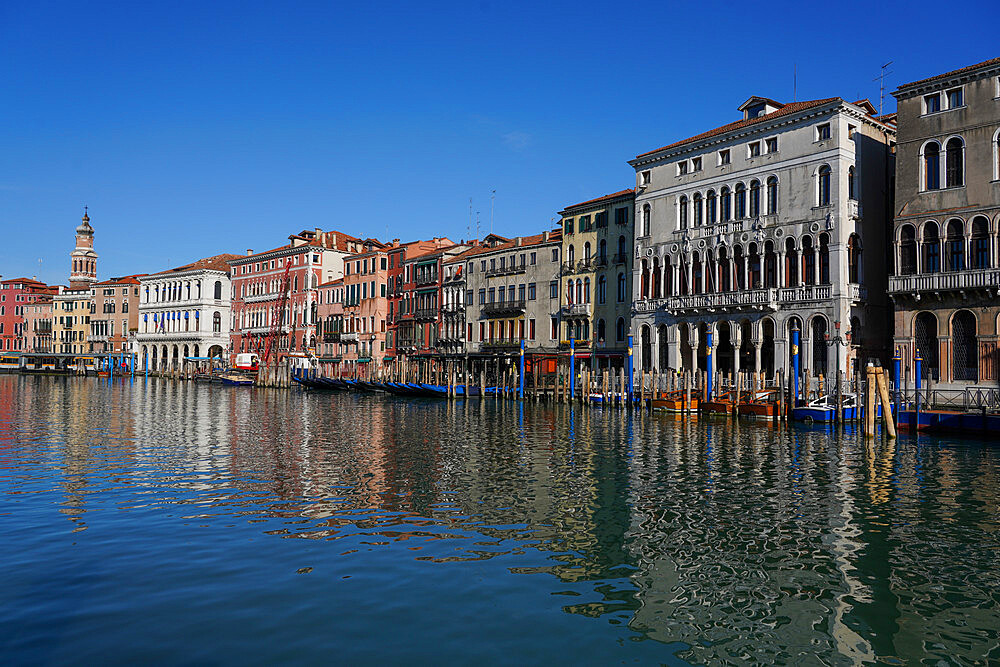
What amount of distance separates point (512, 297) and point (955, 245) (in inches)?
1159

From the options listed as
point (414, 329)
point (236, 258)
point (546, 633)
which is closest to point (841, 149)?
point (546, 633)

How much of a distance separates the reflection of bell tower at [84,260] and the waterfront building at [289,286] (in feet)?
116

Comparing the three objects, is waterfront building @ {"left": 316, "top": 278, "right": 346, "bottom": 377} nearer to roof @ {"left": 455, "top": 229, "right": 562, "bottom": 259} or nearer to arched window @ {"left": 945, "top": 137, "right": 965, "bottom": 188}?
roof @ {"left": 455, "top": 229, "right": 562, "bottom": 259}

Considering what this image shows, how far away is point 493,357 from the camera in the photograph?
180 feet

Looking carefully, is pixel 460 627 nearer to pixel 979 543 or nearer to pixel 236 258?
pixel 979 543

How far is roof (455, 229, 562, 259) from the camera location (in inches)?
2083

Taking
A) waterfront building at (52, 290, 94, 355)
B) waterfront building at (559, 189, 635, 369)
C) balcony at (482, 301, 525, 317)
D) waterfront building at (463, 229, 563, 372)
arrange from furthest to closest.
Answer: waterfront building at (52, 290, 94, 355)
balcony at (482, 301, 525, 317)
waterfront building at (463, 229, 563, 372)
waterfront building at (559, 189, 635, 369)

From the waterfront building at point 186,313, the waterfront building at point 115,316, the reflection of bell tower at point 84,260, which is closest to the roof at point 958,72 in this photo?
the waterfront building at point 186,313

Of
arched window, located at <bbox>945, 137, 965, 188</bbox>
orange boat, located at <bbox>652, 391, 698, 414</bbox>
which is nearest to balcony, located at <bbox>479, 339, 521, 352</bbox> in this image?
orange boat, located at <bbox>652, 391, 698, 414</bbox>

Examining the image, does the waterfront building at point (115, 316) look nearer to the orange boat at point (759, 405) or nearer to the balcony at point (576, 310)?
the balcony at point (576, 310)

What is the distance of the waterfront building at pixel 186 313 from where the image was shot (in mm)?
87625

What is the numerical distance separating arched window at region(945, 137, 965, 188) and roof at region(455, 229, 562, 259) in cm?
2451

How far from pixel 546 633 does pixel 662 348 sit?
3737cm

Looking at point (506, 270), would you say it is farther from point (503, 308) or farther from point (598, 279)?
point (598, 279)
